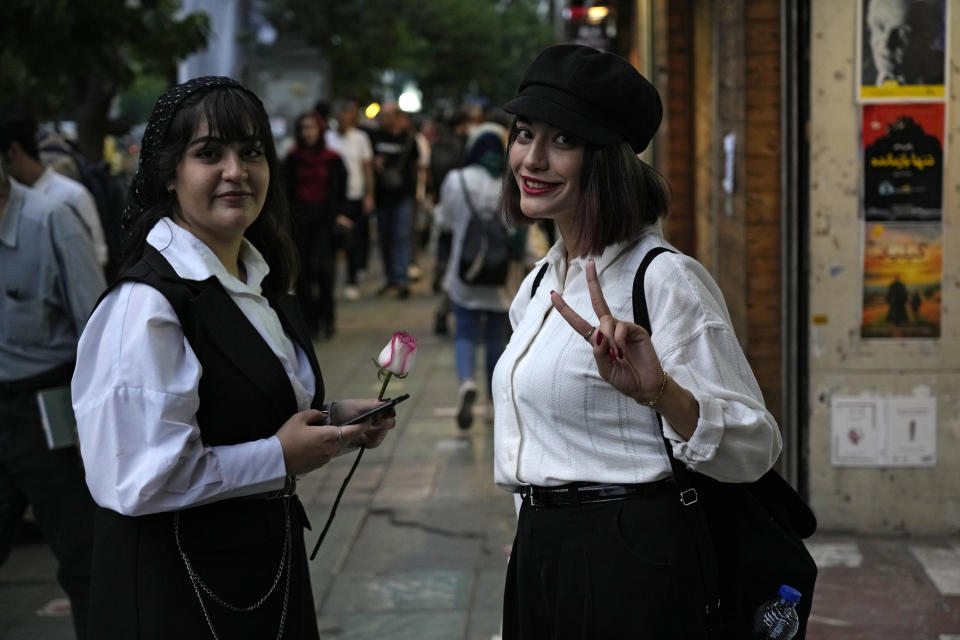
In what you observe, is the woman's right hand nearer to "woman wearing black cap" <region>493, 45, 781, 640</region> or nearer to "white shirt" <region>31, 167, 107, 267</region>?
"woman wearing black cap" <region>493, 45, 781, 640</region>

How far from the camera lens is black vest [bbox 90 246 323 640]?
2.76 meters

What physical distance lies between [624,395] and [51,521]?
248 centimetres

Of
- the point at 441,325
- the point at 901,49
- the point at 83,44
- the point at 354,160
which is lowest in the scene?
the point at 441,325

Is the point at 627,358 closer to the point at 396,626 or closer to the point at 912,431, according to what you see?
the point at 396,626

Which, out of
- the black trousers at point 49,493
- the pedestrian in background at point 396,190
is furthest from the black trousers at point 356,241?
the black trousers at point 49,493

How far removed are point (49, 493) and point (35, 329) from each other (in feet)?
1.82

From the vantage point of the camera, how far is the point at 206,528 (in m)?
2.80

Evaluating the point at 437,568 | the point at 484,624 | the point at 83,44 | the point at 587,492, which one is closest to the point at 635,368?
the point at 587,492

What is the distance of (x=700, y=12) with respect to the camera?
9586 mm

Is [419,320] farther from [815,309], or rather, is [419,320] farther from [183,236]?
[183,236]

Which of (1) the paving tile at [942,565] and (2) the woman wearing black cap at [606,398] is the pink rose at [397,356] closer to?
(2) the woman wearing black cap at [606,398]

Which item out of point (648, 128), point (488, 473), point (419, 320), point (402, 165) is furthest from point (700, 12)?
point (648, 128)

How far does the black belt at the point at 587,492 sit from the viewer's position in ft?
9.01

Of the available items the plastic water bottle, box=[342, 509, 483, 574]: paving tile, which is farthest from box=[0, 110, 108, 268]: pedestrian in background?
the plastic water bottle
